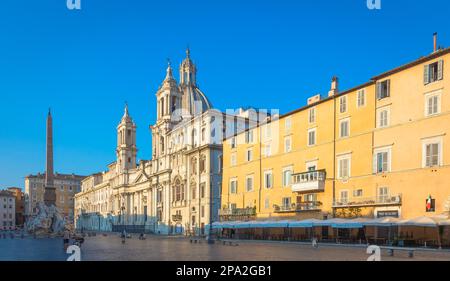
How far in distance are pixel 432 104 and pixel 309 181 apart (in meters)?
15.5

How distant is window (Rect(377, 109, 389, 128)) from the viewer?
43.1 meters

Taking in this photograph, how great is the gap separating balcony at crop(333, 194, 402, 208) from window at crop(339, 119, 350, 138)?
20.4 ft

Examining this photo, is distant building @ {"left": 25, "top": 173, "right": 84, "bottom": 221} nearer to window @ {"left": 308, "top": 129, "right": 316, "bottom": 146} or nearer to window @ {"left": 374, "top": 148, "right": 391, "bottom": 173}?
window @ {"left": 308, "top": 129, "right": 316, "bottom": 146}

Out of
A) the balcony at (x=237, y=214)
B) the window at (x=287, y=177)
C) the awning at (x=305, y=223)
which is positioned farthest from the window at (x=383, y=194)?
the balcony at (x=237, y=214)

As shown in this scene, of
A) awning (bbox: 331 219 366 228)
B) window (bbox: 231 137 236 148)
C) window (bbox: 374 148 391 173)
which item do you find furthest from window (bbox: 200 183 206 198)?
window (bbox: 374 148 391 173)

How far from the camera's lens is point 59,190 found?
7470 inches

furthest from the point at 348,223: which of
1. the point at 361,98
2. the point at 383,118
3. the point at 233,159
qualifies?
the point at 233,159

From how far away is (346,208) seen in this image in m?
45.9

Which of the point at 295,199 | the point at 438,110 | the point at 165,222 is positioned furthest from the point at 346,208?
the point at 165,222

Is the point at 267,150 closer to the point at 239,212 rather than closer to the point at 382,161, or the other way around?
the point at 239,212

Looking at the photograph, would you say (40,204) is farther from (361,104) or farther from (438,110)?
(438,110)

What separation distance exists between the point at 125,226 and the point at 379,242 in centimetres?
8323

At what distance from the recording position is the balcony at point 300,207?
49625mm

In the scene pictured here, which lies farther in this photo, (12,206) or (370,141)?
(12,206)
